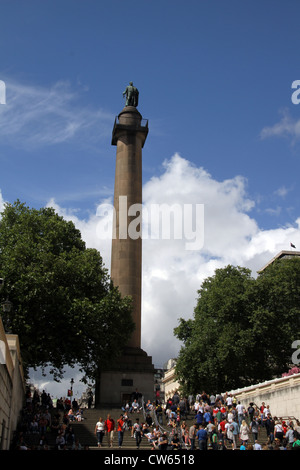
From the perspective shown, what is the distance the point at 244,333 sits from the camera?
46938 mm

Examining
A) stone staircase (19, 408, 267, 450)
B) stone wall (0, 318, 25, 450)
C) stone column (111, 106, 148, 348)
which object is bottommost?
stone staircase (19, 408, 267, 450)

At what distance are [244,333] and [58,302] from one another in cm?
1901

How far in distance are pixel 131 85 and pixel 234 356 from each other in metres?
29.9

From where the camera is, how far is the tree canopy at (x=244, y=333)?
47281mm

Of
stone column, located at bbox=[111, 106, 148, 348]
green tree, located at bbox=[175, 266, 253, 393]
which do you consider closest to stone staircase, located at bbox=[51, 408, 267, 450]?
stone column, located at bbox=[111, 106, 148, 348]

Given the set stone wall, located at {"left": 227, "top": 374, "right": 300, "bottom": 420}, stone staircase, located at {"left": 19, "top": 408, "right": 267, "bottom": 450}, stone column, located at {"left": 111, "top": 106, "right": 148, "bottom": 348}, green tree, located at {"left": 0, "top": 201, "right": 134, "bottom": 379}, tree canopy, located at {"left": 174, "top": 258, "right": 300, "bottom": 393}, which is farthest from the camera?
tree canopy, located at {"left": 174, "top": 258, "right": 300, "bottom": 393}

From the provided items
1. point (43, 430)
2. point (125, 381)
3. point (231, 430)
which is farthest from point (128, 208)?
point (231, 430)

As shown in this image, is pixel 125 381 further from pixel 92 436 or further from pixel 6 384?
pixel 6 384

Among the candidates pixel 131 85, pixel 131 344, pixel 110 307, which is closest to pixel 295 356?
pixel 131 344

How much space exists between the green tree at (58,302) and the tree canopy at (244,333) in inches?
476

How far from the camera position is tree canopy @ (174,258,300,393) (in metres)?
47.3

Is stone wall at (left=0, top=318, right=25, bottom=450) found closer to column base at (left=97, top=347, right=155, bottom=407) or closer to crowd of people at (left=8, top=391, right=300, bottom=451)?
crowd of people at (left=8, top=391, right=300, bottom=451)

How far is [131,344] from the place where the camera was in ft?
144

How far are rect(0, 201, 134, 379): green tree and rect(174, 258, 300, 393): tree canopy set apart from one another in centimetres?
1208
